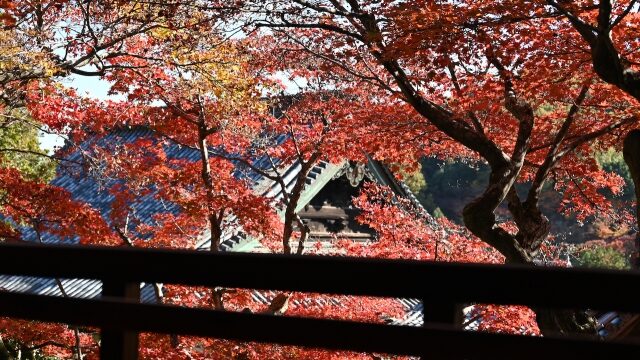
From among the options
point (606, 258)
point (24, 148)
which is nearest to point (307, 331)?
point (24, 148)

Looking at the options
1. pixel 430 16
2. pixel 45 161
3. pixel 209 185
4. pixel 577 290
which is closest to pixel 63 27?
pixel 209 185

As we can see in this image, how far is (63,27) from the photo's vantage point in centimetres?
800

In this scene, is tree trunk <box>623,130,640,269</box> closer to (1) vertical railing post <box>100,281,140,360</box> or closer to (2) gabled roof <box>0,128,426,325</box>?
(1) vertical railing post <box>100,281,140,360</box>

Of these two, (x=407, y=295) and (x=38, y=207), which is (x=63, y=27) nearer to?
(x=38, y=207)

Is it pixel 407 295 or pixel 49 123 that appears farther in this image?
pixel 49 123

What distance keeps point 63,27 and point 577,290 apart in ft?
24.2

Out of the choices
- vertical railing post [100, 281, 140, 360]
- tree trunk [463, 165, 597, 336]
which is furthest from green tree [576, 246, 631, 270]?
vertical railing post [100, 281, 140, 360]

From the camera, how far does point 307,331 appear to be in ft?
5.74

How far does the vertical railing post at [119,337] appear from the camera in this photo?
197cm

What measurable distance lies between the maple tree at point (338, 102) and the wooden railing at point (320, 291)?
4267 millimetres

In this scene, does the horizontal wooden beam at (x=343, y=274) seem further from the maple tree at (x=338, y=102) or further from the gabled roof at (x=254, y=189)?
the gabled roof at (x=254, y=189)

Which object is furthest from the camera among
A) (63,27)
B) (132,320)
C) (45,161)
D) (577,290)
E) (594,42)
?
(45,161)

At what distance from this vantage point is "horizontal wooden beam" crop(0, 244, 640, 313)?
5.02ft

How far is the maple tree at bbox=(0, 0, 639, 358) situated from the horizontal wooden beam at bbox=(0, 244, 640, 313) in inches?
168
